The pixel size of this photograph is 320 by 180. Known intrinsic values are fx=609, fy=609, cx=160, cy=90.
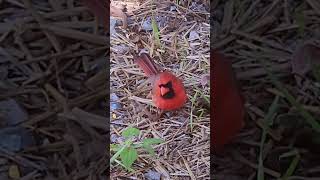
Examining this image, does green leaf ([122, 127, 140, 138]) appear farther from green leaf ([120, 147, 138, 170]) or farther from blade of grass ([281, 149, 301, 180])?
blade of grass ([281, 149, 301, 180])

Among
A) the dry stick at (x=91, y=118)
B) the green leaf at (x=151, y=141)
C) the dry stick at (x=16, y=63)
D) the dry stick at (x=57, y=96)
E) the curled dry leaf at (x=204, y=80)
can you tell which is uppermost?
the dry stick at (x=16, y=63)

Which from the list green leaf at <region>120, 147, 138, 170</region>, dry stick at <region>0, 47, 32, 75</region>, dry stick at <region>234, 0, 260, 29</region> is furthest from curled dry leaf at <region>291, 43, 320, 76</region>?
dry stick at <region>0, 47, 32, 75</region>

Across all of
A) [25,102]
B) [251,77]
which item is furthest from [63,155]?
[251,77]

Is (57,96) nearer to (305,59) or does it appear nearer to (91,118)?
(91,118)

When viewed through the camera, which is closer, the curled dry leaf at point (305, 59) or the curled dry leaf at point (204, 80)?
the curled dry leaf at point (204, 80)

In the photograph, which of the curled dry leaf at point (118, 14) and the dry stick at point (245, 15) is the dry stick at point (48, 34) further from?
the dry stick at point (245, 15)

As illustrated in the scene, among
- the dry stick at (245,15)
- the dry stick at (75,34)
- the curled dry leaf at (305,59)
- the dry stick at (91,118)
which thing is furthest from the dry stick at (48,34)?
the curled dry leaf at (305,59)

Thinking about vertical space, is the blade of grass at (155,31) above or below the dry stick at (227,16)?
below
